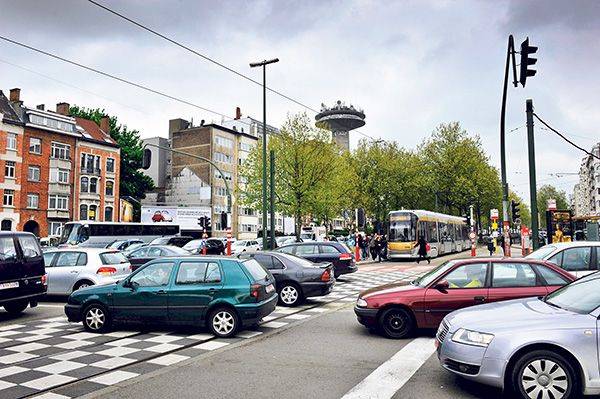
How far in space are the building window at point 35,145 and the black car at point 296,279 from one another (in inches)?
1771

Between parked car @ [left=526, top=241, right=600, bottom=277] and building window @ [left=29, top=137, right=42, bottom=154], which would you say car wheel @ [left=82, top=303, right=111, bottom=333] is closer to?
parked car @ [left=526, top=241, right=600, bottom=277]

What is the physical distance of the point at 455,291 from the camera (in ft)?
27.6

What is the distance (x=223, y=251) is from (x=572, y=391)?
28.8m

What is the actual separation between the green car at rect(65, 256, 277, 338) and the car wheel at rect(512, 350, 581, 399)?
5000mm

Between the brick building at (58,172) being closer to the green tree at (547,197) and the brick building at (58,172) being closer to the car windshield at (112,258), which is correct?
the car windshield at (112,258)

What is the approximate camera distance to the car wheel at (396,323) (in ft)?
28.5

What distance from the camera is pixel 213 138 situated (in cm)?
7031

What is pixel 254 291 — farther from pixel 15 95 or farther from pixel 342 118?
pixel 342 118

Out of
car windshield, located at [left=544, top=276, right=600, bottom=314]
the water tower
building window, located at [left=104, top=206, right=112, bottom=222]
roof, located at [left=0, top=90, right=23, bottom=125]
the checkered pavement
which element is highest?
the water tower

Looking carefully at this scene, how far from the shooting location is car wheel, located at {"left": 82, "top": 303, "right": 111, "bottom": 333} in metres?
9.47

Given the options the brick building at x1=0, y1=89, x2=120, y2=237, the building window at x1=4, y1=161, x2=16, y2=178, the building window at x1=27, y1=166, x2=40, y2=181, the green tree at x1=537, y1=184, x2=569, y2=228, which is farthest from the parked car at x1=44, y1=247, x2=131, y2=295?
the green tree at x1=537, y1=184, x2=569, y2=228

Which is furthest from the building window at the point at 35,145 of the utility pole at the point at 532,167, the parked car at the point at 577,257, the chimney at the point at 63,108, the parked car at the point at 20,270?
the parked car at the point at 577,257

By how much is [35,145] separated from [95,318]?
4710 cm

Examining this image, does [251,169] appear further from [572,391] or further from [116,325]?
[572,391]
